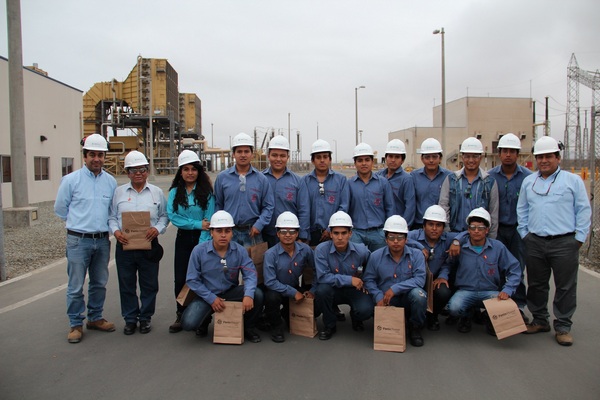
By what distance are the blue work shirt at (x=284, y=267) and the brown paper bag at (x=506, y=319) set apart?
75.0 inches

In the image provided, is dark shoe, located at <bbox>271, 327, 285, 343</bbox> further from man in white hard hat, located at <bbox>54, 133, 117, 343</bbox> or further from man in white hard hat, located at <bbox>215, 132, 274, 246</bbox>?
man in white hard hat, located at <bbox>54, 133, 117, 343</bbox>

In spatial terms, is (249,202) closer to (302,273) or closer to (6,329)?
(302,273)

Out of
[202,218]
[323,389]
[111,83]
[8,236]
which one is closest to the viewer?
[323,389]

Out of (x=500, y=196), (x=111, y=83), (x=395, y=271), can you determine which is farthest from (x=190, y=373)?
(x=111, y=83)

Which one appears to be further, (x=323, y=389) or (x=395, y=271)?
(x=395, y=271)

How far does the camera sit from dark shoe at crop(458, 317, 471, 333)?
548 cm

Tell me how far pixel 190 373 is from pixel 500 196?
4221 mm

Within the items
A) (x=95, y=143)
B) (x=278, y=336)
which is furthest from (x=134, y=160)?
(x=278, y=336)

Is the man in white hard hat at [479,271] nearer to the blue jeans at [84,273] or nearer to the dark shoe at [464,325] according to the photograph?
the dark shoe at [464,325]

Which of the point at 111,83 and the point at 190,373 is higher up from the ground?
the point at 111,83

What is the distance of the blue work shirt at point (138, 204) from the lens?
18.0ft

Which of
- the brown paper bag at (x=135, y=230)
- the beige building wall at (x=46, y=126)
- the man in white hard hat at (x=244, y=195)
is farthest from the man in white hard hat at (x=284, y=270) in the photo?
the beige building wall at (x=46, y=126)

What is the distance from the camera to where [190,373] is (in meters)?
4.34

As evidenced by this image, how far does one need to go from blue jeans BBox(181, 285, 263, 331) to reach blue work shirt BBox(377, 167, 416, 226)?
2206mm
